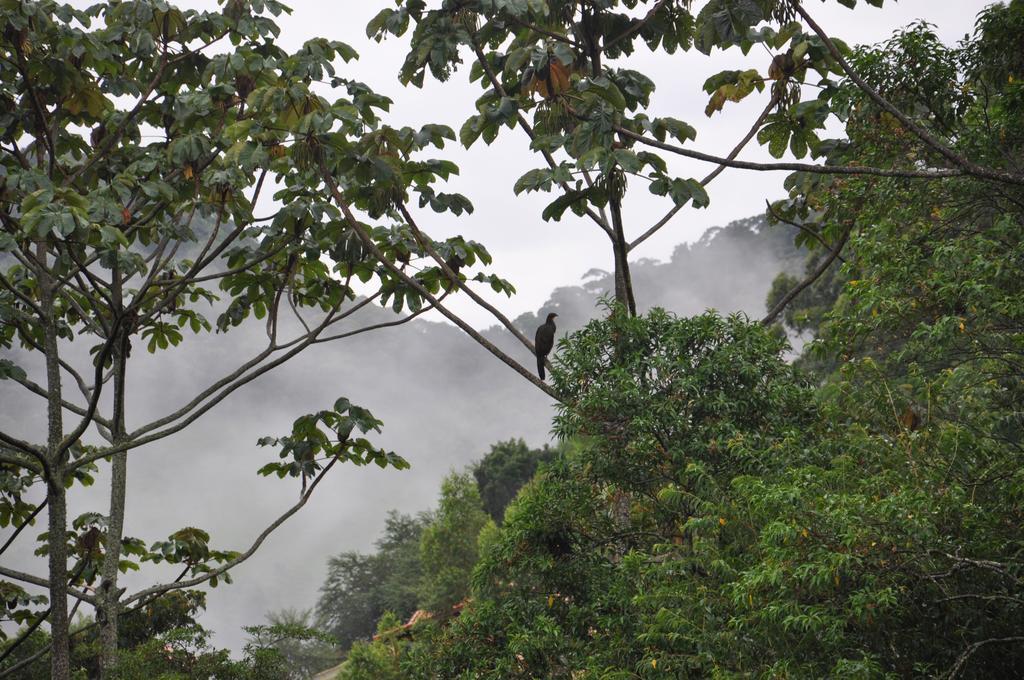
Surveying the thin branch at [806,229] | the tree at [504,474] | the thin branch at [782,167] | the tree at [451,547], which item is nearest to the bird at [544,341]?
the thin branch at [806,229]

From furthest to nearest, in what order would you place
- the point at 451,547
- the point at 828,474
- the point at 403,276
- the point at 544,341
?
the point at 451,547
the point at 544,341
the point at 403,276
the point at 828,474

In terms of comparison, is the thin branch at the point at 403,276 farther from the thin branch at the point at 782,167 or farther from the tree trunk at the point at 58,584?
the tree trunk at the point at 58,584

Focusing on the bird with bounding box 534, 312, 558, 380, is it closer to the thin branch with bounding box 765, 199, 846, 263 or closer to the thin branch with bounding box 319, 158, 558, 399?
the thin branch with bounding box 319, 158, 558, 399

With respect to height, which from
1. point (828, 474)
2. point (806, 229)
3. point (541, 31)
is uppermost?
point (541, 31)

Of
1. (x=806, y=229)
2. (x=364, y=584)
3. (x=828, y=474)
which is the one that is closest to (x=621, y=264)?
(x=806, y=229)

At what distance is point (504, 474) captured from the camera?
123 ft

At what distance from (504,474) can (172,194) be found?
3210 centimetres

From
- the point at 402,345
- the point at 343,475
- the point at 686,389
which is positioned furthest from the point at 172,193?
the point at 402,345

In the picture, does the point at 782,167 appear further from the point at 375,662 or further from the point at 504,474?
the point at 504,474

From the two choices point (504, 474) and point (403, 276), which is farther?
point (504, 474)

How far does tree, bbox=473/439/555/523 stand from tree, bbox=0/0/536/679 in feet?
99.1

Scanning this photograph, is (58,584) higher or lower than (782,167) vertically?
lower

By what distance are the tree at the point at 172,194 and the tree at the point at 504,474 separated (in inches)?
1189

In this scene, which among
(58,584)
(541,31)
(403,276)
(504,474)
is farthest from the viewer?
(504,474)
